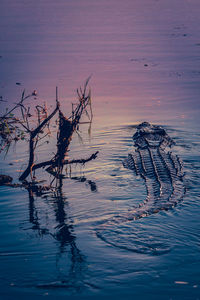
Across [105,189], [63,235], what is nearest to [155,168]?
[105,189]

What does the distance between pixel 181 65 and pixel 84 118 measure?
7558 mm

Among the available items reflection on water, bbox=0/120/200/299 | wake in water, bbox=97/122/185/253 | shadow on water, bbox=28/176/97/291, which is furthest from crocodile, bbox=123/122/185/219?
shadow on water, bbox=28/176/97/291

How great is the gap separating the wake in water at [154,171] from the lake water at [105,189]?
14cm

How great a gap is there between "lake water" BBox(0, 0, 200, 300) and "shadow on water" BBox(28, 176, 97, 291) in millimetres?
13

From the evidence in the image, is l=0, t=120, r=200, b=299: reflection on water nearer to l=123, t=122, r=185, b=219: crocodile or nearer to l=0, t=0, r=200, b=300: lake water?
l=0, t=0, r=200, b=300: lake water

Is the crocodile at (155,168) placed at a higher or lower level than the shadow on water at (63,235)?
higher

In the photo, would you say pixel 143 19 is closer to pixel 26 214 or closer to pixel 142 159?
pixel 142 159

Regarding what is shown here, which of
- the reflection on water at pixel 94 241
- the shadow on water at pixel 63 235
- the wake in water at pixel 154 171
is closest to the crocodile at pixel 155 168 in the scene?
the wake in water at pixel 154 171

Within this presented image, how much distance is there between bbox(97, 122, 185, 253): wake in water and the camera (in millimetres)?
5564

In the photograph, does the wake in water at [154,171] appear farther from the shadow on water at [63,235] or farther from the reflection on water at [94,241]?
the shadow on water at [63,235]

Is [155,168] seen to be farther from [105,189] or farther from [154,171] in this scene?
[105,189]

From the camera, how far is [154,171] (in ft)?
23.7

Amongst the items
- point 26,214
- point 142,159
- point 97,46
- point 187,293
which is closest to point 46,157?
point 142,159

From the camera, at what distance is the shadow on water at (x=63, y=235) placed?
13.2 ft
